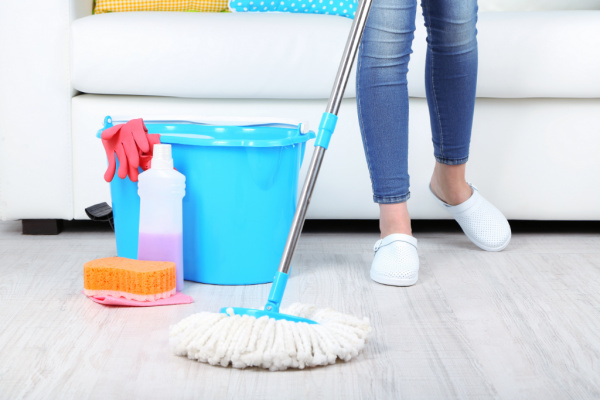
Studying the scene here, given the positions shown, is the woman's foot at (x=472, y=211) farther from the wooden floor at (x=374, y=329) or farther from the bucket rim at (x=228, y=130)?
the bucket rim at (x=228, y=130)

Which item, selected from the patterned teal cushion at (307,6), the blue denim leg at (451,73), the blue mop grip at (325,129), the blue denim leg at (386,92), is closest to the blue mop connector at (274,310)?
the blue mop grip at (325,129)

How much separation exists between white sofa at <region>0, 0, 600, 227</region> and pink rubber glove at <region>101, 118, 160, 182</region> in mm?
283

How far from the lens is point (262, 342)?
33.8 inches

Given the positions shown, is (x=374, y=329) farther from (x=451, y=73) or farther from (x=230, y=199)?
(x=451, y=73)

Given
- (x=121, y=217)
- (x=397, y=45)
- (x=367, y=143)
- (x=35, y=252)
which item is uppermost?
(x=397, y=45)

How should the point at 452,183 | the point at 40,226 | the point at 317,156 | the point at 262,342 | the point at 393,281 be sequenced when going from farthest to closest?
1. the point at 40,226
2. the point at 452,183
3. the point at 393,281
4. the point at 317,156
5. the point at 262,342

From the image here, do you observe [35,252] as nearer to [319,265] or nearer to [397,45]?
[319,265]

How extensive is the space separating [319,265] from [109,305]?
1.39 ft

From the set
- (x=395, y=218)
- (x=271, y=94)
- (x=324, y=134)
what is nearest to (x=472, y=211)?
(x=395, y=218)

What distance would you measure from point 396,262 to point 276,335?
17.2 inches

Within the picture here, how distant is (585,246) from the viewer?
155cm

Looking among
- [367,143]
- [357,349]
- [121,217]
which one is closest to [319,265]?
[367,143]

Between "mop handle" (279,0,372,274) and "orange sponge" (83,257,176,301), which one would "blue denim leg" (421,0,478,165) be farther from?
"orange sponge" (83,257,176,301)

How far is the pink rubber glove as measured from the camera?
4.01 ft
